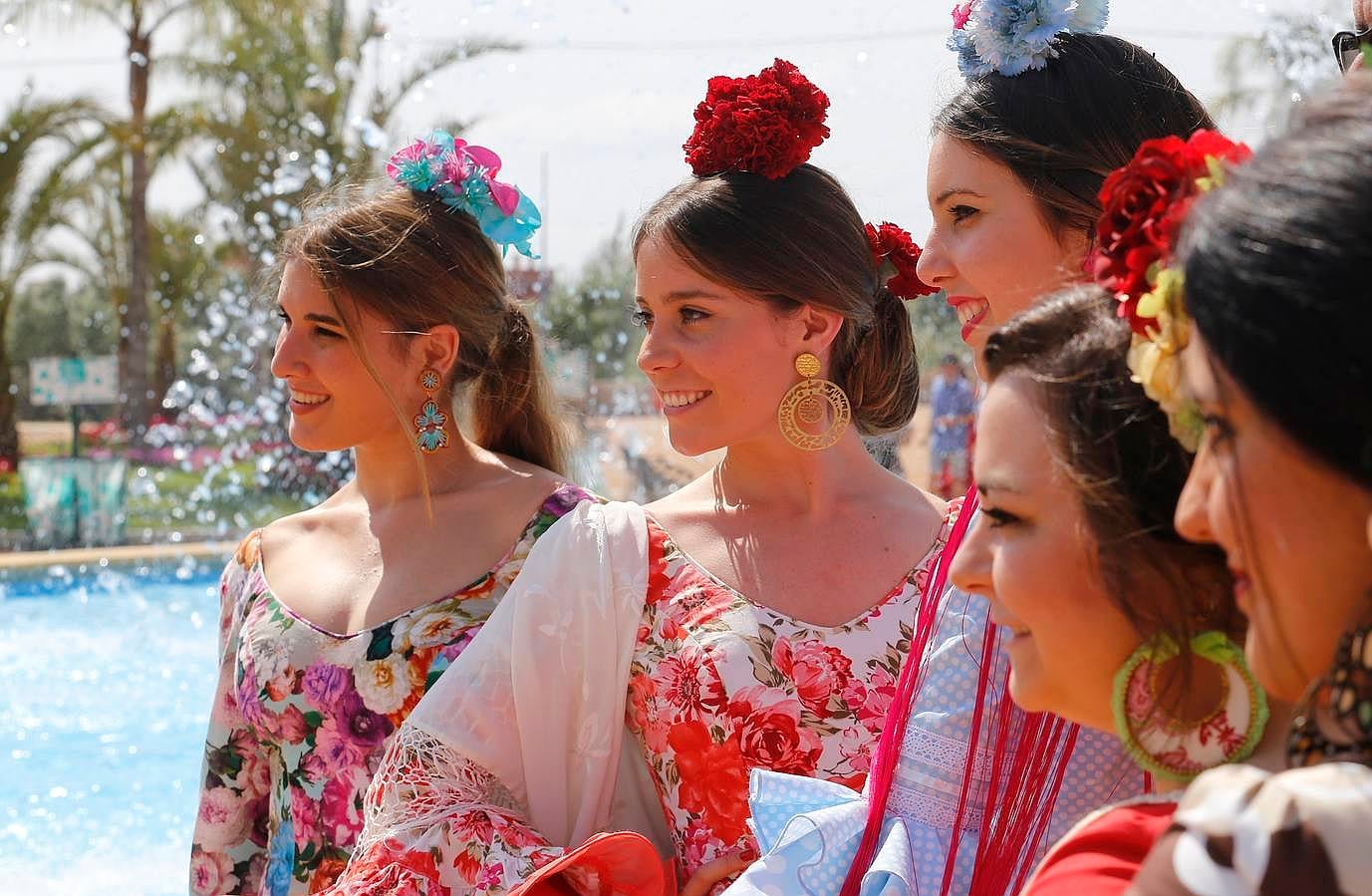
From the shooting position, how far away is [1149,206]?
1282 millimetres

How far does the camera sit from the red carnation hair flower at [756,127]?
256cm

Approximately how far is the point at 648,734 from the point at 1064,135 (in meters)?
1.06

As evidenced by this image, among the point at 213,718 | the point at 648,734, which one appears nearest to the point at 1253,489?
the point at 648,734

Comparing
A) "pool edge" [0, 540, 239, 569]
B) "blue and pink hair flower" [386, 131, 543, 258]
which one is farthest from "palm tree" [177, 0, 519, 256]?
"blue and pink hair flower" [386, 131, 543, 258]

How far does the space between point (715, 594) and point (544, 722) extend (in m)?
0.36

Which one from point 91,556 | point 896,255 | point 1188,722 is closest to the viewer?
point 1188,722

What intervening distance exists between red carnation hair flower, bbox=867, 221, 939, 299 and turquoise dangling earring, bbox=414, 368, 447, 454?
934mm

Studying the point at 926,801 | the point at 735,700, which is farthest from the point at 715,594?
the point at 926,801

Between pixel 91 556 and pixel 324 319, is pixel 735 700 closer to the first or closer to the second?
pixel 324 319

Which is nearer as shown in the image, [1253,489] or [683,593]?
[1253,489]

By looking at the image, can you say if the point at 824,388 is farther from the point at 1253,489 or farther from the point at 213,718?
the point at 1253,489

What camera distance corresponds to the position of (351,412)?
2936 mm

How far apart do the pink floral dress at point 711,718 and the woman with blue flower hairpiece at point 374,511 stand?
0.54 meters

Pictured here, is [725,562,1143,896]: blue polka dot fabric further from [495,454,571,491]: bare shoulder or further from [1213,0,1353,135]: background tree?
[1213,0,1353,135]: background tree
